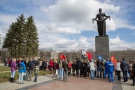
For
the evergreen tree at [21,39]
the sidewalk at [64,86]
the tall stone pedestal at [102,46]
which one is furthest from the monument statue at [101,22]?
the evergreen tree at [21,39]

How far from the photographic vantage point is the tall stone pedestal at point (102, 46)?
1585 centimetres

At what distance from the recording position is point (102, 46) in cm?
1609

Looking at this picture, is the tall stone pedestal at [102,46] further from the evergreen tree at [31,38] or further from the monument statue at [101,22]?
the evergreen tree at [31,38]

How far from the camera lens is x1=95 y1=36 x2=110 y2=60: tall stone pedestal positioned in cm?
1585

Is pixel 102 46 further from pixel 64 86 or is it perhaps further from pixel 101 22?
pixel 64 86

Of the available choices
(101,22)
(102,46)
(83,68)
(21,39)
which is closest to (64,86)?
(83,68)

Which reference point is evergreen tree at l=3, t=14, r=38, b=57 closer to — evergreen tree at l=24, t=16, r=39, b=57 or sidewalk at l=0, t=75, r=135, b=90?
evergreen tree at l=24, t=16, r=39, b=57

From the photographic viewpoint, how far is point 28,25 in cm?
4312

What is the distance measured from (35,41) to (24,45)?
13.2 ft

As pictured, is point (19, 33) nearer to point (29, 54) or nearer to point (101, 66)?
point (29, 54)

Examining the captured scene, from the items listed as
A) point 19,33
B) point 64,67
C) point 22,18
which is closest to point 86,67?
point 64,67

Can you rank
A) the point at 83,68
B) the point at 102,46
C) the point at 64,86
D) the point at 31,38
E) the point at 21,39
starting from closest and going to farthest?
1. the point at 64,86
2. the point at 83,68
3. the point at 102,46
4. the point at 21,39
5. the point at 31,38

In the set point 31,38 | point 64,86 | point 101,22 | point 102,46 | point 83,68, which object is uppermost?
point 31,38

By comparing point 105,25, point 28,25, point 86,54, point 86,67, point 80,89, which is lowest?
point 80,89
